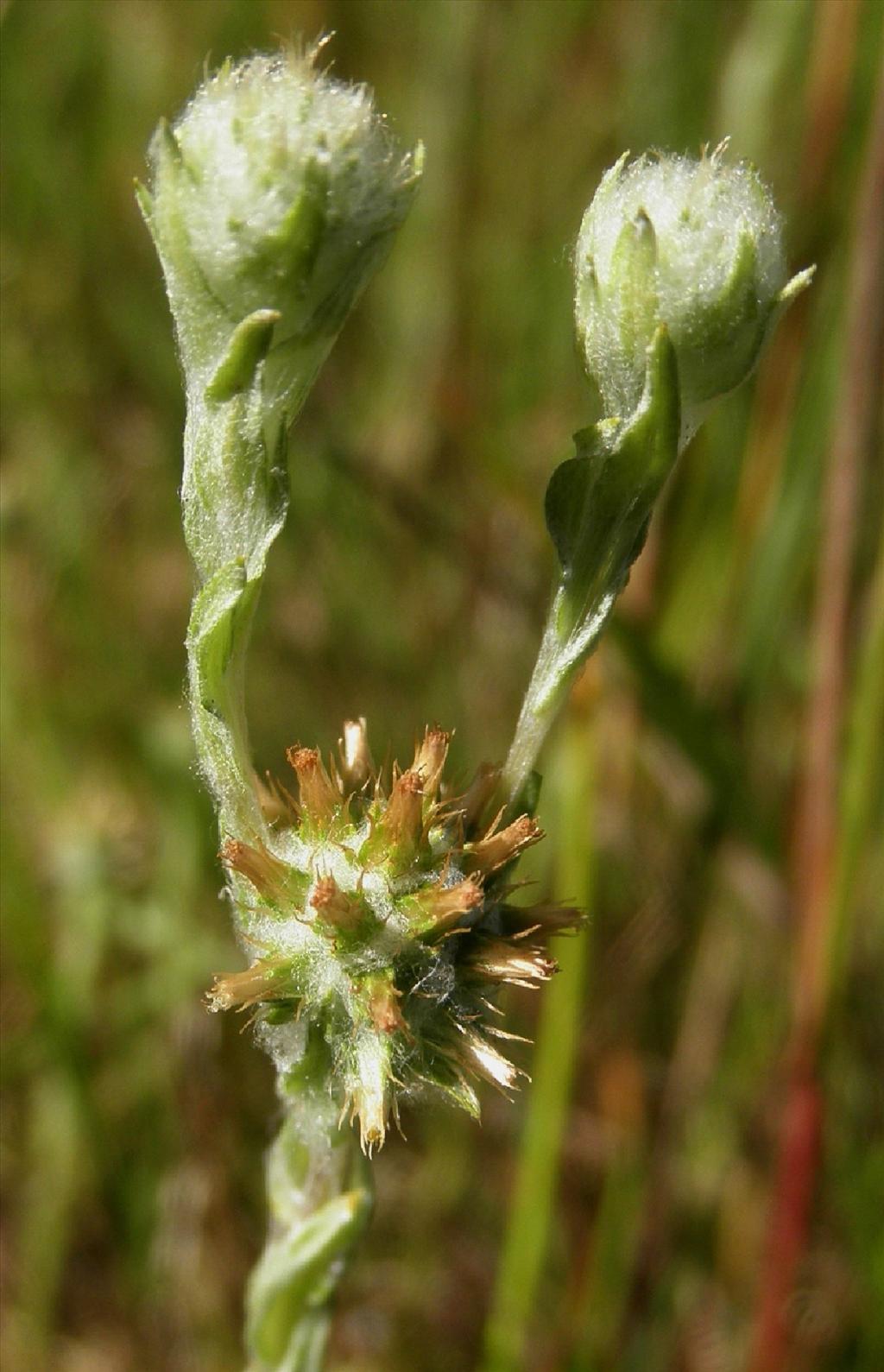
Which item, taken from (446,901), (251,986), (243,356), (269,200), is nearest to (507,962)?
(446,901)

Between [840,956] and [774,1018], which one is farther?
[774,1018]

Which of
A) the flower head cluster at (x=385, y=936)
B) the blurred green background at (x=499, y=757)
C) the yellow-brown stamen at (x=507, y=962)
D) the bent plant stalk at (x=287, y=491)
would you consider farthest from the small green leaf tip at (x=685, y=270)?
the blurred green background at (x=499, y=757)

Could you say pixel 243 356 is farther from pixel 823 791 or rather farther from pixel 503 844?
pixel 823 791

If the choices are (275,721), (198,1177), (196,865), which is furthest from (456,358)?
(198,1177)

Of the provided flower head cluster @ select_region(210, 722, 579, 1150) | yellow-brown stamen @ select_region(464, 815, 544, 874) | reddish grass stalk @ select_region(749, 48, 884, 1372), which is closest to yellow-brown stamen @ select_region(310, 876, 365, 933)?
flower head cluster @ select_region(210, 722, 579, 1150)

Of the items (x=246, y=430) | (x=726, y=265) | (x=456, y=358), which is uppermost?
(x=456, y=358)

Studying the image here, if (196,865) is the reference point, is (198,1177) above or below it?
below

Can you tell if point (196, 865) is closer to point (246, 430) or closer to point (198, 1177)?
point (198, 1177)

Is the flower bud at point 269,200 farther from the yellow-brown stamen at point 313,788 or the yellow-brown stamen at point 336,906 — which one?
the yellow-brown stamen at point 336,906
